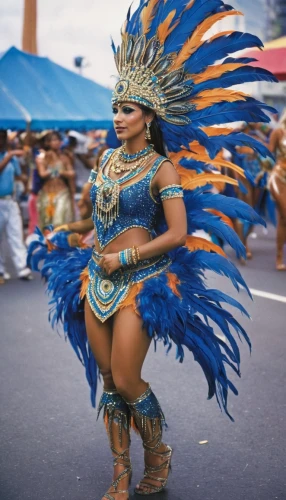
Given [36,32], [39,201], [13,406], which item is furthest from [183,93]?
[36,32]

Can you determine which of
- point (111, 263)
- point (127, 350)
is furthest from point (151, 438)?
point (111, 263)

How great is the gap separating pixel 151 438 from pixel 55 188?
285 inches

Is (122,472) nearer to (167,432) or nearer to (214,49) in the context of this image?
(167,432)

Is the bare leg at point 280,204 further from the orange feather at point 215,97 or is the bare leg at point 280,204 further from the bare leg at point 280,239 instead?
the orange feather at point 215,97

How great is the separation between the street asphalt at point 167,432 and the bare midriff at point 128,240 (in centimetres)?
121

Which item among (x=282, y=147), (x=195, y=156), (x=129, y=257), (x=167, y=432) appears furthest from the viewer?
(x=282, y=147)

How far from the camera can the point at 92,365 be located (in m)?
4.09

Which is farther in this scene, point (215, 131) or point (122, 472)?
point (215, 131)

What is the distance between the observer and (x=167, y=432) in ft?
14.9

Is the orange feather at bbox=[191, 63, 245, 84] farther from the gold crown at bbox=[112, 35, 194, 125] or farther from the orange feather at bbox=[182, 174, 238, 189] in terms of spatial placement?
the orange feather at bbox=[182, 174, 238, 189]

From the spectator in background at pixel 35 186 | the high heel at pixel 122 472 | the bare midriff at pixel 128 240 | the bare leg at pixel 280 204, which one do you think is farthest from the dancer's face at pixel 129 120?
the spectator in background at pixel 35 186

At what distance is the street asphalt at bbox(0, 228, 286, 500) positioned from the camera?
3.81m

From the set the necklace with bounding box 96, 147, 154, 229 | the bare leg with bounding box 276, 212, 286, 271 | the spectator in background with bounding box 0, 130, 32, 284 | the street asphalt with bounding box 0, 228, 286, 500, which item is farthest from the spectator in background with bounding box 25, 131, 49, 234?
the necklace with bounding box 96, 147, 154, 229

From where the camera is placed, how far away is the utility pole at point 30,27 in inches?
707
